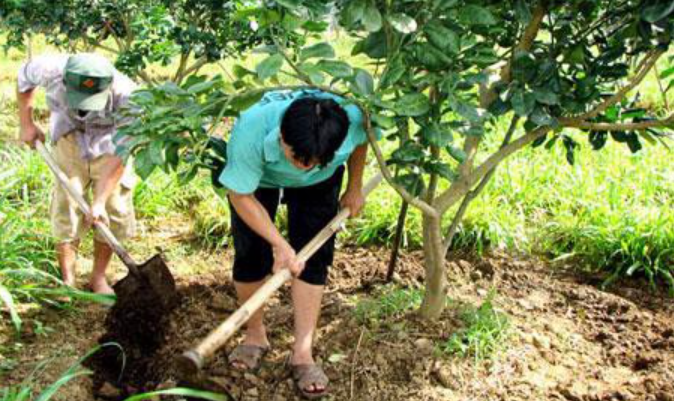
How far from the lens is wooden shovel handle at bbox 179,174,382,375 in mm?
2141

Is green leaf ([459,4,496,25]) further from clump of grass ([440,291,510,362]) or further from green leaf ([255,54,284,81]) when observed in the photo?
clump of grass ([440,291,510,362])

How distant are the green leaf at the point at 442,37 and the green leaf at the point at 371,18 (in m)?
0.22

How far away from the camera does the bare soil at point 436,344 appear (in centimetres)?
298

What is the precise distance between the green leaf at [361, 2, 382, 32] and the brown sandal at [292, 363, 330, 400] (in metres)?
1.49

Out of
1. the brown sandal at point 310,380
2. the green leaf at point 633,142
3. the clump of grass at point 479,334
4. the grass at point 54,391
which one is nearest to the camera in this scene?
the grass at point 54,391

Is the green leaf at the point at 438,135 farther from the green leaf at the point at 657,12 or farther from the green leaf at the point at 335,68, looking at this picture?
the green leaf at the point at 657,12

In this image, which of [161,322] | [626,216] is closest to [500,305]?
[626,216]

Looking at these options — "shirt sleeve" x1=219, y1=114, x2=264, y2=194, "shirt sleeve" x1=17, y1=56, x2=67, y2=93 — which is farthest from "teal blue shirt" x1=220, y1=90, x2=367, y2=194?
"shirt sleeve" x1=17, y1=56, x2=67, y2=93

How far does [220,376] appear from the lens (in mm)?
3043

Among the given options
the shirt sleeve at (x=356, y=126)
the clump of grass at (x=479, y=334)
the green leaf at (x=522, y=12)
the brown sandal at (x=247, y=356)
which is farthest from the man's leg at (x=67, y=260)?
the green leaf at (x=522, y=12)

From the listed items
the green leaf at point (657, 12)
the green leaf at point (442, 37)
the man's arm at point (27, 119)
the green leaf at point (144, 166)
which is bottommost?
the man's arm at point (27, 119)

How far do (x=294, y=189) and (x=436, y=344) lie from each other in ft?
2.96

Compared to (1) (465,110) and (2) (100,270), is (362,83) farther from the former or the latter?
(2) (100,270)

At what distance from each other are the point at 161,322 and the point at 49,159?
903 millimetres
